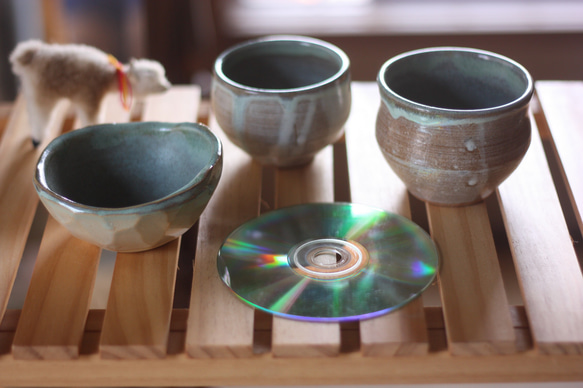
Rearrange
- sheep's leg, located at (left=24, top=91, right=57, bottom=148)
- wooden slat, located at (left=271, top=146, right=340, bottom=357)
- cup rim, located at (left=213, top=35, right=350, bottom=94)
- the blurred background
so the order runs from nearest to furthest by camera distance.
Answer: wooden slat, located at (left=271, top=146, right=340, bottom=357) < cup rim, located at (left=213, top=35, right=350, bottom=94) < sheep's leg, located at (left=24, top=91, right=57, bottom=148) < the blurred background

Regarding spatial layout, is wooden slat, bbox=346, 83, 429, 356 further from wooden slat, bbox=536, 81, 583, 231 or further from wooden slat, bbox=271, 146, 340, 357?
wooden slat, bbox=536, 81, 583, 231

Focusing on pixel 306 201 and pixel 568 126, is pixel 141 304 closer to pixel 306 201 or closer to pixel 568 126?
pixel 306 201

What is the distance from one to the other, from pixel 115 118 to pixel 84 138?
0.19 metres

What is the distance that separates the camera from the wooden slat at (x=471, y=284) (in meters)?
0.44

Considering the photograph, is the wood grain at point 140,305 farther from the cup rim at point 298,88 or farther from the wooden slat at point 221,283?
the cup rim at point 298,88

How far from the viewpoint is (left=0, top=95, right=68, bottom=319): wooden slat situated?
1.73ft

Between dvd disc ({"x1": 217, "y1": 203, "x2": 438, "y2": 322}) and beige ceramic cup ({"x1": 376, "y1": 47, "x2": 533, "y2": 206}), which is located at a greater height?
beige ceramic cup ({"x1": 376, "y1": 47, "x2": 533, "y2": 206})

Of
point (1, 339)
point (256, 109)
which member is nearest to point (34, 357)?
point (1, 339)

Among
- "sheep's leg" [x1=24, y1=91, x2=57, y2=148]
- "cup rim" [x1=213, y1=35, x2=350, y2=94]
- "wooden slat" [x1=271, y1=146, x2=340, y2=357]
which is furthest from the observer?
"sheep's leg" [x1=24, y1=91, x2=57, y2=148]

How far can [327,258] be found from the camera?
20.0 inches

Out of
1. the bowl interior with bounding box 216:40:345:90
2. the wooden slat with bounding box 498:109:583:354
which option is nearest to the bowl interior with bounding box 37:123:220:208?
the bowl interior with bounding box 216:40:345:90

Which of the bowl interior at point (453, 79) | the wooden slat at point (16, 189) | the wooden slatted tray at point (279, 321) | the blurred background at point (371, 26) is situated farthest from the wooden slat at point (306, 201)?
the blurred background at point (371, 26)

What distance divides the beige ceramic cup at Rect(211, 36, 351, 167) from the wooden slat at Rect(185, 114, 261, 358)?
0.12ft

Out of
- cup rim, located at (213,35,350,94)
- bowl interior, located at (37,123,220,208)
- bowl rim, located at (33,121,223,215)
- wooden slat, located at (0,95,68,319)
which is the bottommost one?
wooden slat, located at (0,95,68,319)
